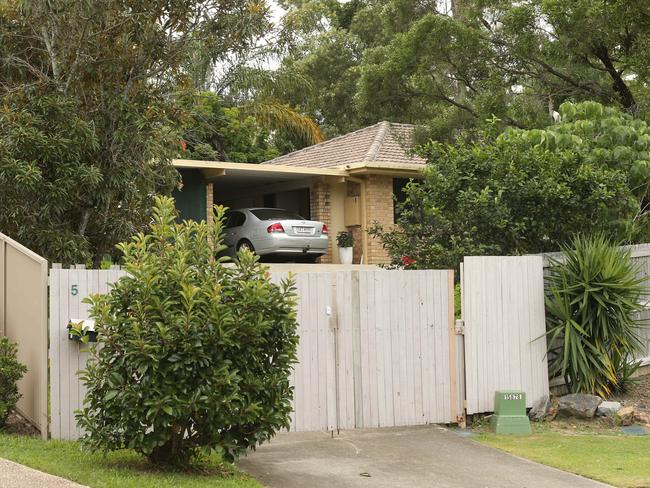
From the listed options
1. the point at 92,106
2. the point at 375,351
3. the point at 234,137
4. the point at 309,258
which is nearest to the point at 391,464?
the point at 375,351

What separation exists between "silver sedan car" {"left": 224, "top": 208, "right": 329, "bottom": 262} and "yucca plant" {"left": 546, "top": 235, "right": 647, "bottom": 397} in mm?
11391

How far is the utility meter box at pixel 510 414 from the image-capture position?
10.1 meters

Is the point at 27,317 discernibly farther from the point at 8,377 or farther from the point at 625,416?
the point at 625,416

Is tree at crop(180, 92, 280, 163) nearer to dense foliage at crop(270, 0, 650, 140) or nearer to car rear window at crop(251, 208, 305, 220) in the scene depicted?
car rear window at crop(251, 208, 305, 220)

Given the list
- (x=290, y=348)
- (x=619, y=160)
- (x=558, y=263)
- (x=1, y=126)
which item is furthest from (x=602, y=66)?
(x=290, y=348)

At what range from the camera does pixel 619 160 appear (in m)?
13.8

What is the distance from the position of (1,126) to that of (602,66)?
42.8ft

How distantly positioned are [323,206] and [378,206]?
1.56 metres

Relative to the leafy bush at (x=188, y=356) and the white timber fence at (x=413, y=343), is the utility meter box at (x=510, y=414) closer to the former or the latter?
the white timber fence at (x=413, y=343)

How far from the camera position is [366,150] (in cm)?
2467

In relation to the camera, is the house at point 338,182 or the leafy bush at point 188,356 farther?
the house at point 338,182

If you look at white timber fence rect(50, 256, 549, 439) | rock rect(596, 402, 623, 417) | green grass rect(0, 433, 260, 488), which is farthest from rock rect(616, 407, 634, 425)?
green grass rect(0, 433, 260, 488)

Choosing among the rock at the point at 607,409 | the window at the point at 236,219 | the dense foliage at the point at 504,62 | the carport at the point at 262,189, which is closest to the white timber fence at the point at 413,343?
the rock at the point at 607,409

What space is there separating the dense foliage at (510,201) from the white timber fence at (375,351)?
1.87 meters
